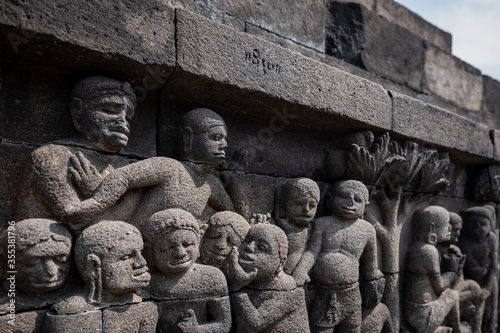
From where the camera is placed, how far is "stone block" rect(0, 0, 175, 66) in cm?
212

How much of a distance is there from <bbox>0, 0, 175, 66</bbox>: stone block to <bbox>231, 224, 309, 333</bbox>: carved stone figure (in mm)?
1263

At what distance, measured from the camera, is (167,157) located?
2.85 meters

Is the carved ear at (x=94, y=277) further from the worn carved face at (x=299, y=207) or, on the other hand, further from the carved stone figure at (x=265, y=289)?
the worn carved face at (x=299, y=207)

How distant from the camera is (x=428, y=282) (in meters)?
4.25

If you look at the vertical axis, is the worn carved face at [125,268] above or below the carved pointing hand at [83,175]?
below

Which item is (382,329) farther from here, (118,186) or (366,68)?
(118,186)

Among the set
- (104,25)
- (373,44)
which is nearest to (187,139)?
(104,25)

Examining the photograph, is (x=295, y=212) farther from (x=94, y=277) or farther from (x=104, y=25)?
(x=104, y=25)

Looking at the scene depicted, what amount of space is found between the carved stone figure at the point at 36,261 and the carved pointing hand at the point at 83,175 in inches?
9.1

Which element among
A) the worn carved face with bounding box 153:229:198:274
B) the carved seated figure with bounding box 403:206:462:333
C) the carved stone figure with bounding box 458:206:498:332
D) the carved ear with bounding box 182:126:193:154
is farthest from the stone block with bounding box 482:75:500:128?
the worn carved face with bounding box 153:229:198:274

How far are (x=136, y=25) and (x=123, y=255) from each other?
1.24 meters

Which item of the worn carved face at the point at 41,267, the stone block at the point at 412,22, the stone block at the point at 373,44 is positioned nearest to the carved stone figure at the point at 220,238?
the worn carved face at the point at 41,267

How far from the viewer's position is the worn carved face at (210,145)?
2.84 meters

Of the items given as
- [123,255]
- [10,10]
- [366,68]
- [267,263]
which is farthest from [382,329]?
[10,10]
